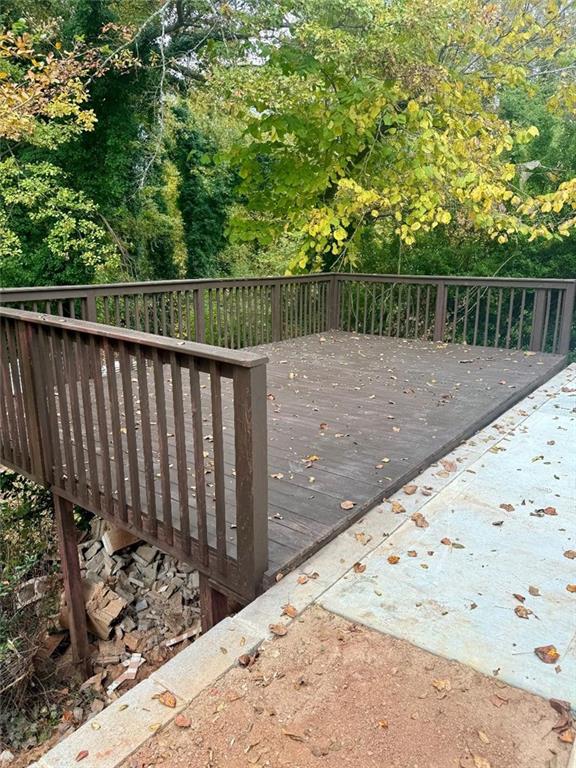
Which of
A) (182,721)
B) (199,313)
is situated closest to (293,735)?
(182,721)

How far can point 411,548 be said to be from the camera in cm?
260

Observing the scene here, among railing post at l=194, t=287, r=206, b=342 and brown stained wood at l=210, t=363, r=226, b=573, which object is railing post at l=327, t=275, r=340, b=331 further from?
brown stained wood at l=210, t=363, r=226, b=573

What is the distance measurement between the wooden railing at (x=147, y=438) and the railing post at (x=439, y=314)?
14.1ft

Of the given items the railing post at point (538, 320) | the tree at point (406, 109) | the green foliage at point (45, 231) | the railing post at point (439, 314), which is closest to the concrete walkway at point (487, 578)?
the railing post at point (538, 320)

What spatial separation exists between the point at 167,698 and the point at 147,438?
1057 millimetres

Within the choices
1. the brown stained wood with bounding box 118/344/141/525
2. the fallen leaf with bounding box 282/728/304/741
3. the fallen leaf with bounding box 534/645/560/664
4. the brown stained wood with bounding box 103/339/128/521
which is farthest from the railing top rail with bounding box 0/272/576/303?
the fallen leaf with bounding box 534/645/560/664

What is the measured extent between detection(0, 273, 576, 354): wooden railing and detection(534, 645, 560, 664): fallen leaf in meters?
3.97

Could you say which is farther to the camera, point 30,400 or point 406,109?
point 406,109

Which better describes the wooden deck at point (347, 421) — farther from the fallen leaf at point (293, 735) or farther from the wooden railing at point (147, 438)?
the fallen leaf at point (293, 735)

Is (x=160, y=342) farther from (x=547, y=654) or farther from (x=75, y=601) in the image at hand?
(x=75, y=601)

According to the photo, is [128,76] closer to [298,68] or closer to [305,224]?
[298,68]

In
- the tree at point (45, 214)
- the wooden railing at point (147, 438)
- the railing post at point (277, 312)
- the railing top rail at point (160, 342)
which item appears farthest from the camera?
the tree at point (45, 214)

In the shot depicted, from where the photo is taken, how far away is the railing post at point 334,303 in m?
8.12

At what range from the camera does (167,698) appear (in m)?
1.74
